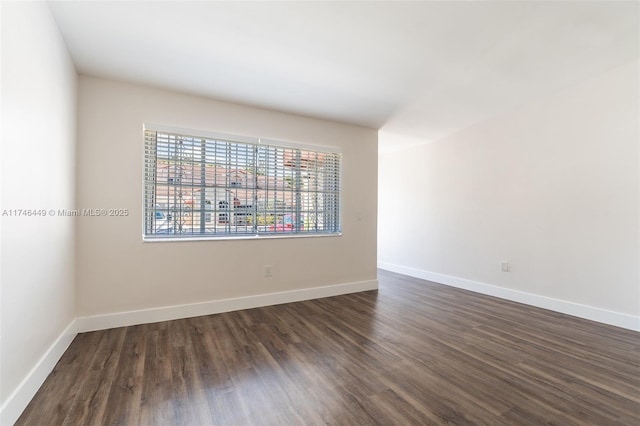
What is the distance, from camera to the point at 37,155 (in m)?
1.75

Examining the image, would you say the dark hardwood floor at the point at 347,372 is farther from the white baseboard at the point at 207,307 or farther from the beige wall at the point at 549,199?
the beige wall at the point at 549,199

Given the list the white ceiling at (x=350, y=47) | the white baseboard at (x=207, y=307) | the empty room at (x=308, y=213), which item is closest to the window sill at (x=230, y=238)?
the empty room at (x=308, y=213)

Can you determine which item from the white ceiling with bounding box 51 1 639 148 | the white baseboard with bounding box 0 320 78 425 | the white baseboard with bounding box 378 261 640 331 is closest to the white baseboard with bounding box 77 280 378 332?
the white baseboard with bounding box 0 320 78 425

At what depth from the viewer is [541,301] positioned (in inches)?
137

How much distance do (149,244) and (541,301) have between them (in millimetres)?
4519

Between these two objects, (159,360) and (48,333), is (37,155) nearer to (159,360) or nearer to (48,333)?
(48,333)

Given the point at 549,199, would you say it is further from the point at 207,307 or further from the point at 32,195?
the point at 32,195

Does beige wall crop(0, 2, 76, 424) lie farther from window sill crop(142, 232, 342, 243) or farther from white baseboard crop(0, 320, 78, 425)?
window sill crop(142, 232, 342, 243)

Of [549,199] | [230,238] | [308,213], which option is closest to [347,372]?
[230,238]

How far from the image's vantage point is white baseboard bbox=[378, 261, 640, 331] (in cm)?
289

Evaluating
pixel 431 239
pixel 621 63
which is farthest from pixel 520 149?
pixel 431 239

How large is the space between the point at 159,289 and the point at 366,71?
3007 mm

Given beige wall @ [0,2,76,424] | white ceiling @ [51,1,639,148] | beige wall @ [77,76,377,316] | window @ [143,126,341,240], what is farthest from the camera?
window @ [143,126,341,240]

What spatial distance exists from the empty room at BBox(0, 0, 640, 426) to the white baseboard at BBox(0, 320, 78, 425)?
23 millimetres
